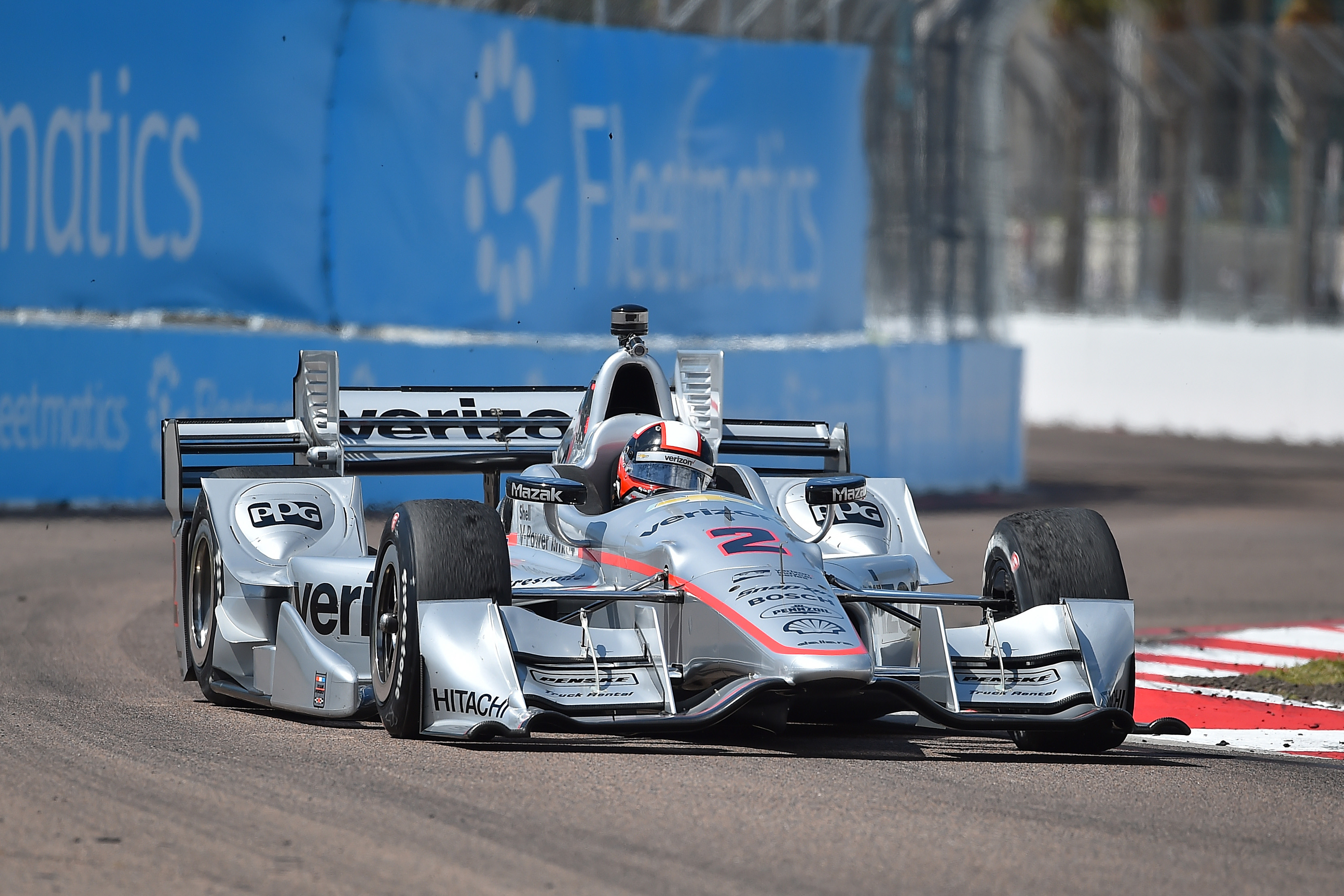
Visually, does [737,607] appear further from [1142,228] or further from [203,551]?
[1142,228]

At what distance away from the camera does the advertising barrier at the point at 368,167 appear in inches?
621

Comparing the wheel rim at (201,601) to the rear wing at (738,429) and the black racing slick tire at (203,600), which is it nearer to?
the black racing slick tire at (203,600)

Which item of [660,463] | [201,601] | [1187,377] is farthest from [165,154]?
[1187,377]

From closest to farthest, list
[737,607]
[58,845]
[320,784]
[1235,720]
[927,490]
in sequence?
1. [58,845]
2. [320,784]
3. [737,607]
4. [1235,720]
5. [927,490]

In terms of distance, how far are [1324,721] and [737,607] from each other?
3.07 metres

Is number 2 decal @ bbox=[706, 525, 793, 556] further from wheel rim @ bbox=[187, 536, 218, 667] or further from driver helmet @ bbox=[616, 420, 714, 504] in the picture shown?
wheel rim @ bbox=[187, 536, 218, 667]

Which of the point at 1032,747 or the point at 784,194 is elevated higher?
the point at 784,194

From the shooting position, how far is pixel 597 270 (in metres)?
17.0

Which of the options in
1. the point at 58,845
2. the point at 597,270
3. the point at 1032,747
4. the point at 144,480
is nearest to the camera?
the point at 58,845

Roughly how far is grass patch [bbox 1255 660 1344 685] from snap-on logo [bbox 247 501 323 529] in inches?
175

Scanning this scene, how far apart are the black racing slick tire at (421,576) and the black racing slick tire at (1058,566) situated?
6.39 ft

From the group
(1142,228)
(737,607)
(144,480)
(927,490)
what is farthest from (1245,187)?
(737,607)

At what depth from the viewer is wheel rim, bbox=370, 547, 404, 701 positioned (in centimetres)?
723

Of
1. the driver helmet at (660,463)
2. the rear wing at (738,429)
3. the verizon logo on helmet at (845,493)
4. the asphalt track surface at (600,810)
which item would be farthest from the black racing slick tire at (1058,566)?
the rear wing at (738,429)
